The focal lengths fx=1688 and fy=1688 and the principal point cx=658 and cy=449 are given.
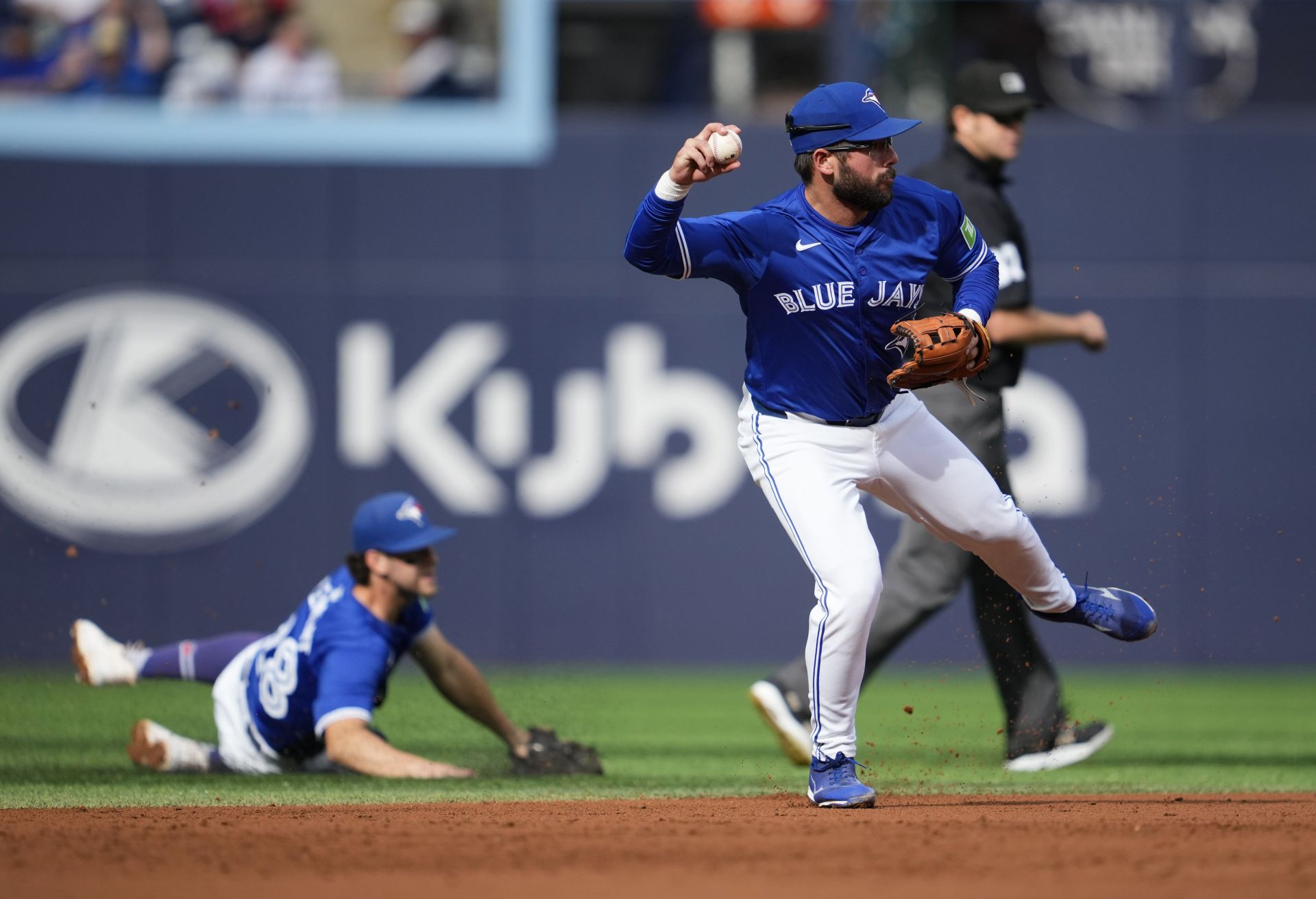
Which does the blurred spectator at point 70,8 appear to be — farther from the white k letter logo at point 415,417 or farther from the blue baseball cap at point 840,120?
the blue baseball cap at point 840,120

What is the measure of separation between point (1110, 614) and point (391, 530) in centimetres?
225

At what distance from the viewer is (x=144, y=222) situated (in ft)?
32.1

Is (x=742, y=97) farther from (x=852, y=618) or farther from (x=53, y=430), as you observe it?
(x=852, y=618)

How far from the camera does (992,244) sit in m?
5.69

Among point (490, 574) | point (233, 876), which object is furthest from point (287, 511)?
point (233, 876)

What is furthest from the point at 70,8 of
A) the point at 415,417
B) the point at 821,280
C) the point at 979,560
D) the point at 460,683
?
the point at 821,280

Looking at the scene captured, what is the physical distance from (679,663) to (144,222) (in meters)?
4.03

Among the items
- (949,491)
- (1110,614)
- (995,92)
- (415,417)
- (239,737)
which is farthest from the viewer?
(415,417)

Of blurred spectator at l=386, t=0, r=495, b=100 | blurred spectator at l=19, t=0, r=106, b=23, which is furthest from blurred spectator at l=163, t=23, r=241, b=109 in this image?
blurred spectator at l=386, t=0, r=495, b=100

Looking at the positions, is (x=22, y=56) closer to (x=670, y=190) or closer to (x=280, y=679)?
(x=280, y=679)

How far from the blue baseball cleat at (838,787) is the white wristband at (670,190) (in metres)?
1.55

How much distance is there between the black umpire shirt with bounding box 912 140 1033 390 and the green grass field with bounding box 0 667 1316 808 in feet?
4.54

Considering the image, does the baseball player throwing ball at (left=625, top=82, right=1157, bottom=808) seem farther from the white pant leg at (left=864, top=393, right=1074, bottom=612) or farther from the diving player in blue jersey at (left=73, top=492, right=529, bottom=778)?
the diving player in blue jersey at (left=73, top=492, right=529, bottom=778)

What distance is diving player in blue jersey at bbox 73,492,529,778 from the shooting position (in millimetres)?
5184
